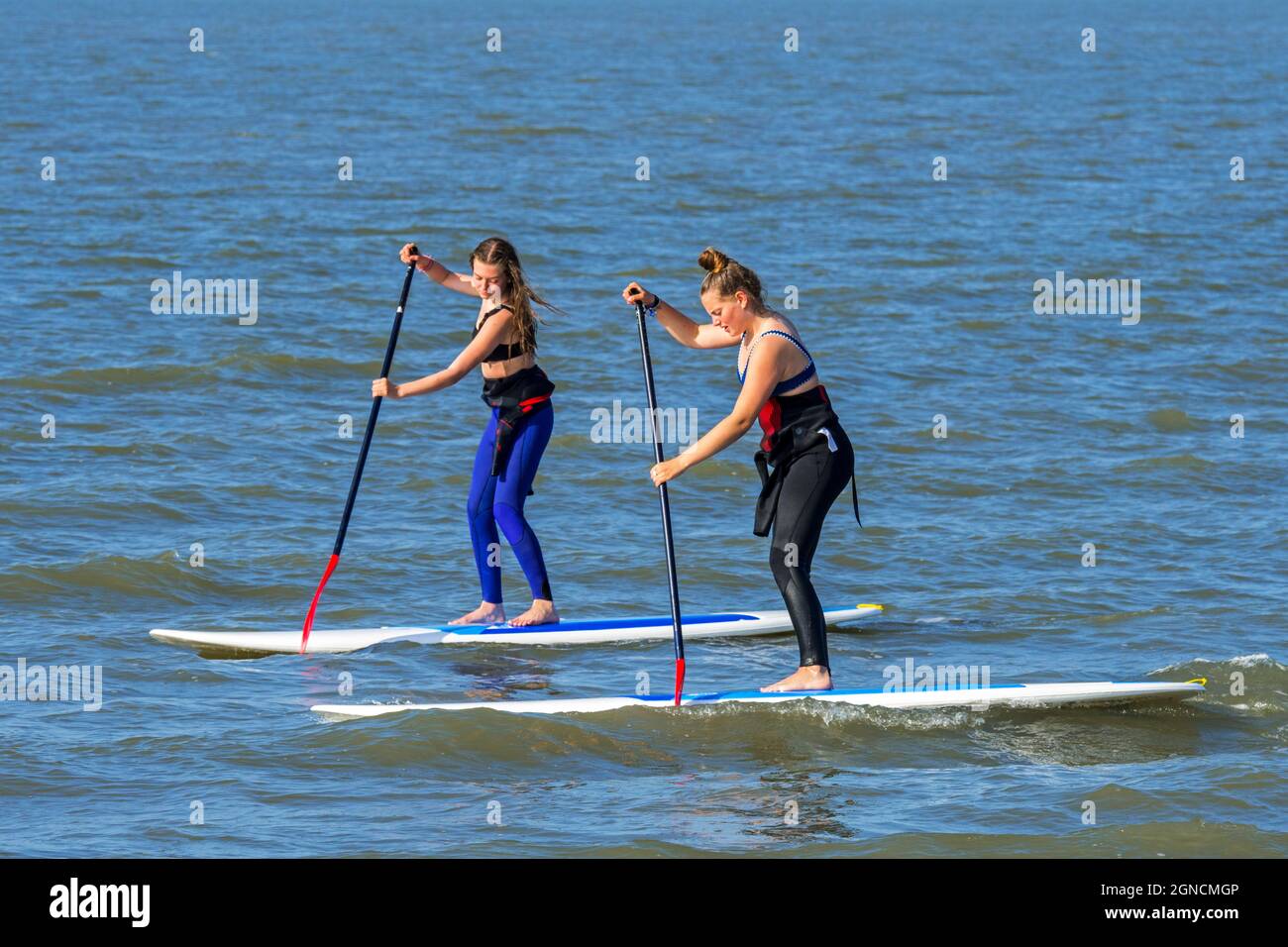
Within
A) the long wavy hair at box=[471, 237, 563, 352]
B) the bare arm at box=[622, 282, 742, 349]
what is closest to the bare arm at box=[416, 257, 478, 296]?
the long wavy hair at box=[471, 237, 563, 352]

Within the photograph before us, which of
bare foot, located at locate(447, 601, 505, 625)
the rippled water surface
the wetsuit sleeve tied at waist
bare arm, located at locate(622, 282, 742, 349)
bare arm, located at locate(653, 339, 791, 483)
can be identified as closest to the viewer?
the rippled water surface

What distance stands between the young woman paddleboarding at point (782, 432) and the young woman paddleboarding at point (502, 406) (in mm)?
1301

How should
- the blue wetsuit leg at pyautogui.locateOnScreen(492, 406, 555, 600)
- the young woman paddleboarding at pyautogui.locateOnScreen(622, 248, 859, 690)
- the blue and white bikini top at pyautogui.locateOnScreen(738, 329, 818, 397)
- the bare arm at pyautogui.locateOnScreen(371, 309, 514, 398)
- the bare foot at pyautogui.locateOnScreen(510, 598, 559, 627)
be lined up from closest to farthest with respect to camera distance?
the young woman paddleboarding at pyautogui.locateOnScreen(622, 248, 859, 690) → the blue and white bikini top at pyautogui.locateOnScreen(738, 329, 818, 397) → the bare arm at pyautogui.locateOnScreen(371, 309, 514, 398) → the blue wetsuit leg at pyautogui.locateOnScreen(492, 406, 555, 600) → the bare foot at pyautogui.locateOnScreen(510, 598, 559, 627)

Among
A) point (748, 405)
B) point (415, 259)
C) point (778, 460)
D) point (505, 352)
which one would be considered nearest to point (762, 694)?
point (778, 460)

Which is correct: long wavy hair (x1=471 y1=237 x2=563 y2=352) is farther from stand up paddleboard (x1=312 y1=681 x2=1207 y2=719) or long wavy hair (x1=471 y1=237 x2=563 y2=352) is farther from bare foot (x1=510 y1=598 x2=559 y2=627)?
stand up paddleboard (x1=312 y1=681 x2=1207 y2=719)

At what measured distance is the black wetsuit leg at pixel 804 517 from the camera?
827cm

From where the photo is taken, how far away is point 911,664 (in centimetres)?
956

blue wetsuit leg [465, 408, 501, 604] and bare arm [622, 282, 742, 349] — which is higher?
bare arm [622, 282, 742, 349]

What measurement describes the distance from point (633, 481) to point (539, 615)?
11.9ft

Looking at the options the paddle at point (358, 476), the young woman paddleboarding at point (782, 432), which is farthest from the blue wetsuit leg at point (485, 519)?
the young woman paddleboarding at point (782, 432)

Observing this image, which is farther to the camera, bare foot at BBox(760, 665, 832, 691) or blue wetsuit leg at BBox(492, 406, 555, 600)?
blue wetsuit leg at BBox(492, 406, 555, 600)

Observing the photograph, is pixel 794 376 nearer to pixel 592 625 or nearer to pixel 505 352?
pixel 505 352

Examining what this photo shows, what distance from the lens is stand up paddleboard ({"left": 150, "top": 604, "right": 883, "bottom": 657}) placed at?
380 inches

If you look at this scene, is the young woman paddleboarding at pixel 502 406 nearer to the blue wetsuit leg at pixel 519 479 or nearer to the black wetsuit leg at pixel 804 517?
the blue wetsuit leg at pixel 519 479
